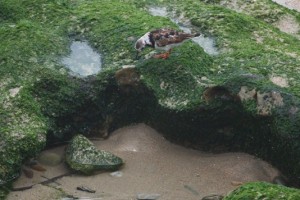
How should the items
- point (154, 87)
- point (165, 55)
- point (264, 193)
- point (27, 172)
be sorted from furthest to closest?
1. point (165, 55)
2. point (154, 87)
3. point (27, 172)
4. point (264, 193)

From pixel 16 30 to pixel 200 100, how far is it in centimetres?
297

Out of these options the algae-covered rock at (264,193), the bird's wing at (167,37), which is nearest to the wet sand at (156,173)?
the algae-covered rock at (264,193)

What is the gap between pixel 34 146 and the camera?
7.03m

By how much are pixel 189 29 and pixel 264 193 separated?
402 cm

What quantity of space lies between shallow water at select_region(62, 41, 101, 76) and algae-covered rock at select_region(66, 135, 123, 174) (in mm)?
1120

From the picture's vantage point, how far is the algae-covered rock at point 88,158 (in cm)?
717

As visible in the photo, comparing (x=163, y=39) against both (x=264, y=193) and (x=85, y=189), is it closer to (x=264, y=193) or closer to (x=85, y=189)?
(x=85, y=189)

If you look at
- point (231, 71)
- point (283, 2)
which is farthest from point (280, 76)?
point (283, 2)

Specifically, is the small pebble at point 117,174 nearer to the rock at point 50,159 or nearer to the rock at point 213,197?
the rock at point 50,159

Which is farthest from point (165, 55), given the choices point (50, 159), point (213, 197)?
point (213, 197)

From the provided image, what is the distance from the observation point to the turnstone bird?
7918mm

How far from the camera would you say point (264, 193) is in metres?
5.68

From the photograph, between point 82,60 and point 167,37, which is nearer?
point 167,37

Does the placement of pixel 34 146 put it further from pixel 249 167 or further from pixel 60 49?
pixel 249 167
